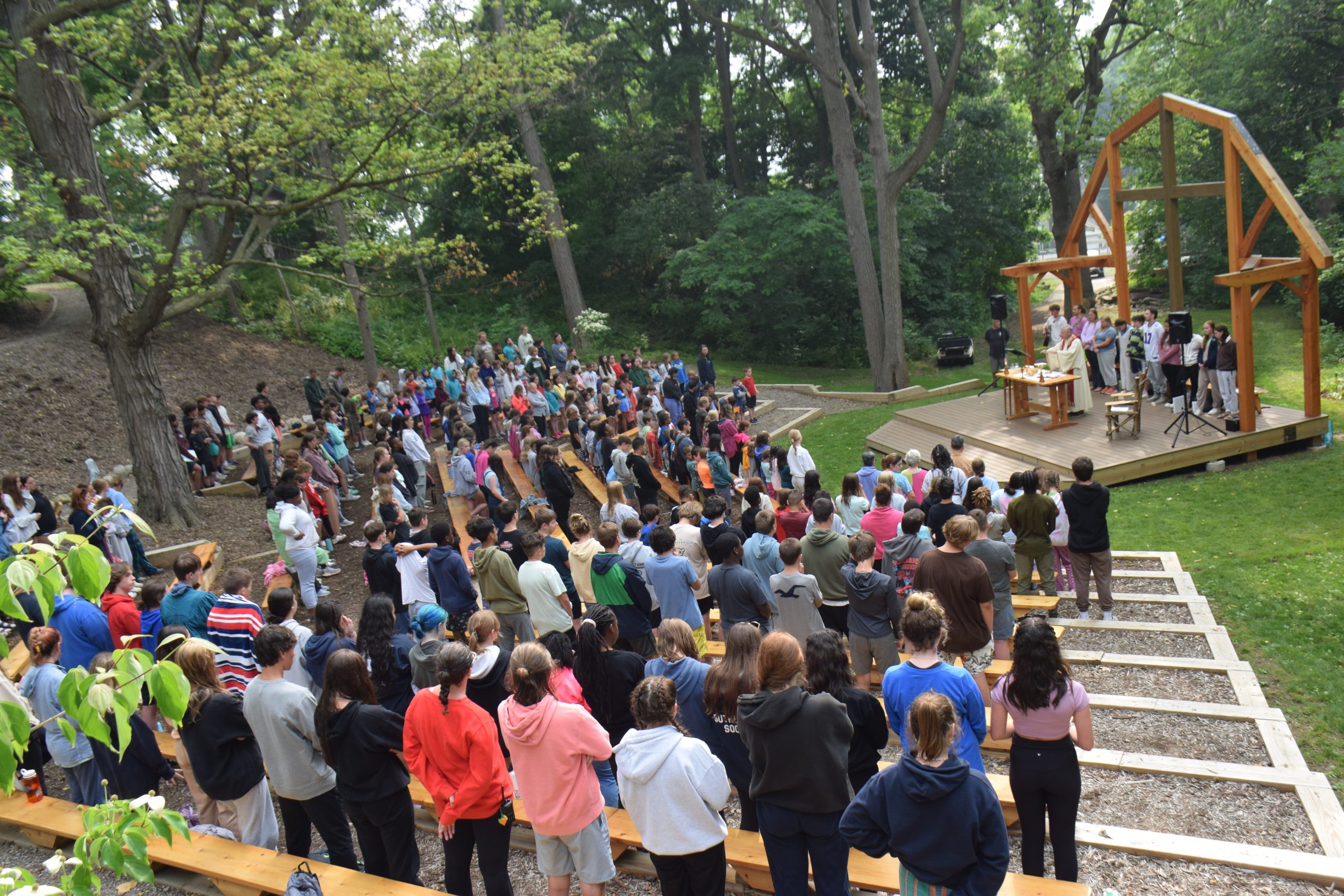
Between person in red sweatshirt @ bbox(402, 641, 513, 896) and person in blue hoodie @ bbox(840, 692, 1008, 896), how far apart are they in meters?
1.87

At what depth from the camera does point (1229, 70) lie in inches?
964

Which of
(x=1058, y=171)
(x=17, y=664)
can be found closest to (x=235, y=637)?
(x=17, y=664)

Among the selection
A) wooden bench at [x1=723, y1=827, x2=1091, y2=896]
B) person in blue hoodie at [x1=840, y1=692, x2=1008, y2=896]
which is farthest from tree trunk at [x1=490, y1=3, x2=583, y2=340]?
person in blue hoodie at [x1=840, y1=692, x2=1008, y2=896]

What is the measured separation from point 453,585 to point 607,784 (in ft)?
7.73

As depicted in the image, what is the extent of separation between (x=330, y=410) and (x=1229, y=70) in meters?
25.7

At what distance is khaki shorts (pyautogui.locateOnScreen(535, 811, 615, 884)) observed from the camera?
4.21 m

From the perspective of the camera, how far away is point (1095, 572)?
7473 mm

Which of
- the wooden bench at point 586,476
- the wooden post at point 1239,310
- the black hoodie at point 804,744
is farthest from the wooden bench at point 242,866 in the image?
the wooden post at point 1239,310

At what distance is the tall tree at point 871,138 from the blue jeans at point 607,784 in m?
17.7

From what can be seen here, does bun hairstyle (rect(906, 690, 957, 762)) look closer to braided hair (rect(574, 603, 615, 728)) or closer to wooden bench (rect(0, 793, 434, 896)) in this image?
braided hair (rect(574, 603, 615, 728))

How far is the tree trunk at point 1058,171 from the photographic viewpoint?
1003 inches

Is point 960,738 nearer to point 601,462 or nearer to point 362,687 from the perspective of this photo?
point 362,687

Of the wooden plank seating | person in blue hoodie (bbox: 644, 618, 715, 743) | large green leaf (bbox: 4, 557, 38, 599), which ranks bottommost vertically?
the wooden plank seating

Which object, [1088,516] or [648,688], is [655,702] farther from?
[1088,516]
